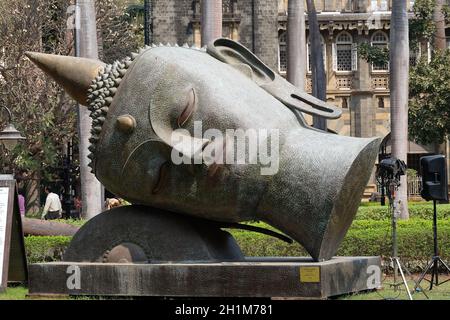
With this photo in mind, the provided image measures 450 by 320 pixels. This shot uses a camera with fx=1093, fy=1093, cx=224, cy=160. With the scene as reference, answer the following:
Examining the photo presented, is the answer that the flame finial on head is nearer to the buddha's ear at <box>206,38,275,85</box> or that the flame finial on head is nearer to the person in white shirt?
the buddha's ear at <box>206,38,275,85</box>

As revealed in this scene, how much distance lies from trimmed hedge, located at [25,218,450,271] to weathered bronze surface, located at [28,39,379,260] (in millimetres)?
7508

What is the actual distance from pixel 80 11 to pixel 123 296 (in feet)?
37.6

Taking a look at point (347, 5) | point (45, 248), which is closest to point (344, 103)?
point (347, 5)

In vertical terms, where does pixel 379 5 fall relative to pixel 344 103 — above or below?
above

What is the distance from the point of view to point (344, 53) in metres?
56.9

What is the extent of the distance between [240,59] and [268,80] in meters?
0.44

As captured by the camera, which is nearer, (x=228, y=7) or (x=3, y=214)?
(x=3, y=214)

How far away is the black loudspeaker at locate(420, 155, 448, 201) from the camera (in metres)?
16.8

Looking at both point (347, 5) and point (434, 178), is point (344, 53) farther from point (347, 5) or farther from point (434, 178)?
point (434, 178)

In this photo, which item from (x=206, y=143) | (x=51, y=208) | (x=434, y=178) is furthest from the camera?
(x=51, y=208)

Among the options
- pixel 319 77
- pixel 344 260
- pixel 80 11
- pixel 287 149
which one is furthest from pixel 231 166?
pixel 319 77

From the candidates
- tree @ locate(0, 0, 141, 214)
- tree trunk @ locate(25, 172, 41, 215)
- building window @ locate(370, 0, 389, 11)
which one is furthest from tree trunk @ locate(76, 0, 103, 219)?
building window @ locate(370, 0, 389, 11)

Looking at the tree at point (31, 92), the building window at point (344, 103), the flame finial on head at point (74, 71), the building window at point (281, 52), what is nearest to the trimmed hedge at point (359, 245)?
the flame finial on head at point (74, 71)

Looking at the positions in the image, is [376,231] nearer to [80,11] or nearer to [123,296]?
[80,11]
